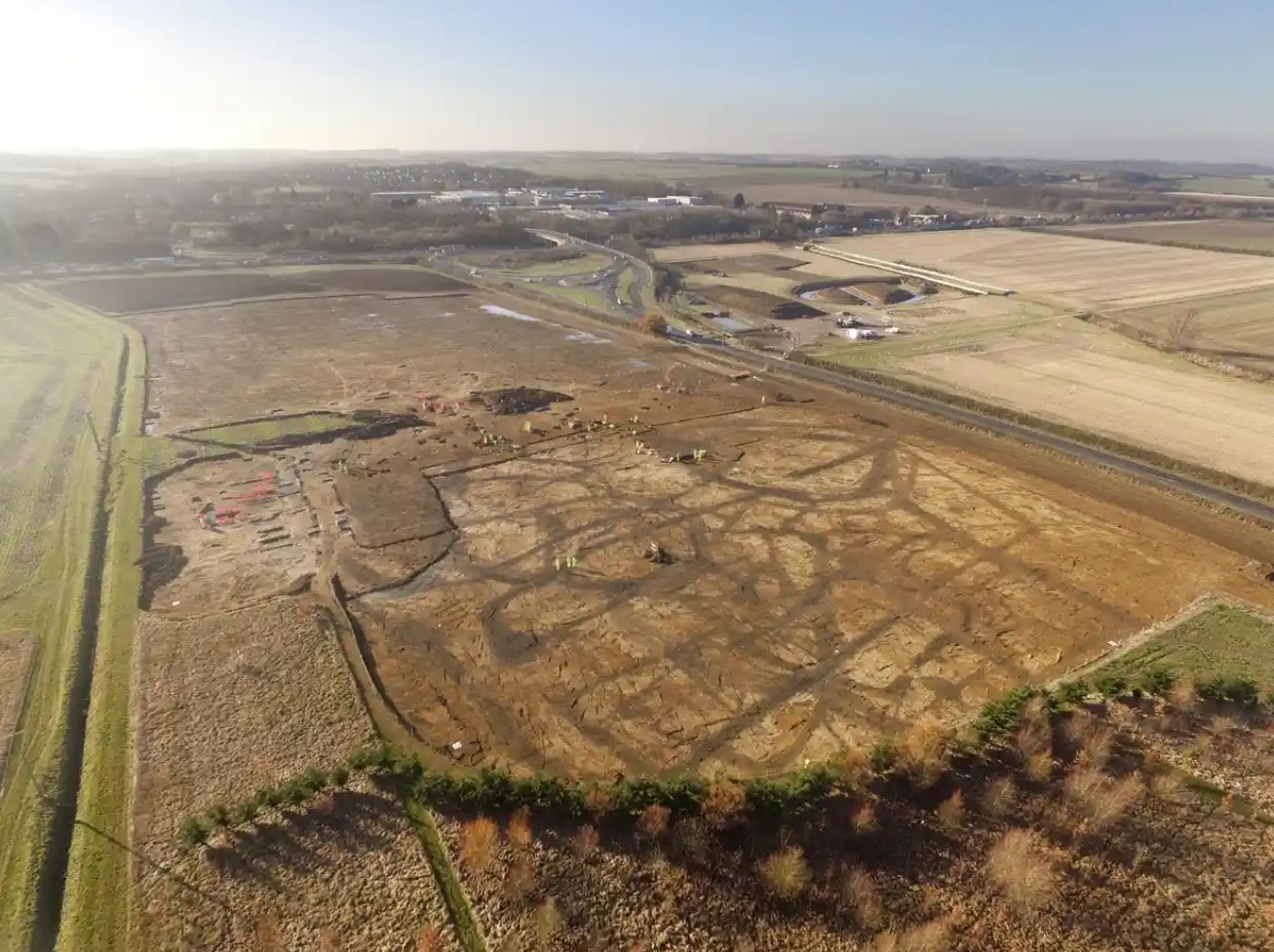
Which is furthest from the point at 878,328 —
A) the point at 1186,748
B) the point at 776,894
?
the point at 776,894

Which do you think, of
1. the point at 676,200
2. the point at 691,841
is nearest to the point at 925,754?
the point at 691,841

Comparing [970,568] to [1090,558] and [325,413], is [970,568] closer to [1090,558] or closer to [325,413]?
[1090,558]

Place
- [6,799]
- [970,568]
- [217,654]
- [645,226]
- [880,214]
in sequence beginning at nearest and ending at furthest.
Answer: [6,799]
[217,654]
[970,568]
[645,226]
[880,214]

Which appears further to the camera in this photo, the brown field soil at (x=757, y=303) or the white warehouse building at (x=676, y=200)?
the white warehouse building at (x=676, y=200)

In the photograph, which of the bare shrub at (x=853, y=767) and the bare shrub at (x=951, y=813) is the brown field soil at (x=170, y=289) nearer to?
the bare shrub at (x=853, y=767)

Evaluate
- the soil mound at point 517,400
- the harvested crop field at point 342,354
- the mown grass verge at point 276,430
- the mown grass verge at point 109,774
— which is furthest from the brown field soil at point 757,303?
the mown grass verge at point 109,774

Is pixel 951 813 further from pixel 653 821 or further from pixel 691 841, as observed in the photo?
pixel 653 821

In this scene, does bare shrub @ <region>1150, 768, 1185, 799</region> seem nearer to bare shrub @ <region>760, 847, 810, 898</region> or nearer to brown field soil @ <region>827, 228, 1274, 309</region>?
bare shrub @ <region>760, 847, 810, 898</region>
